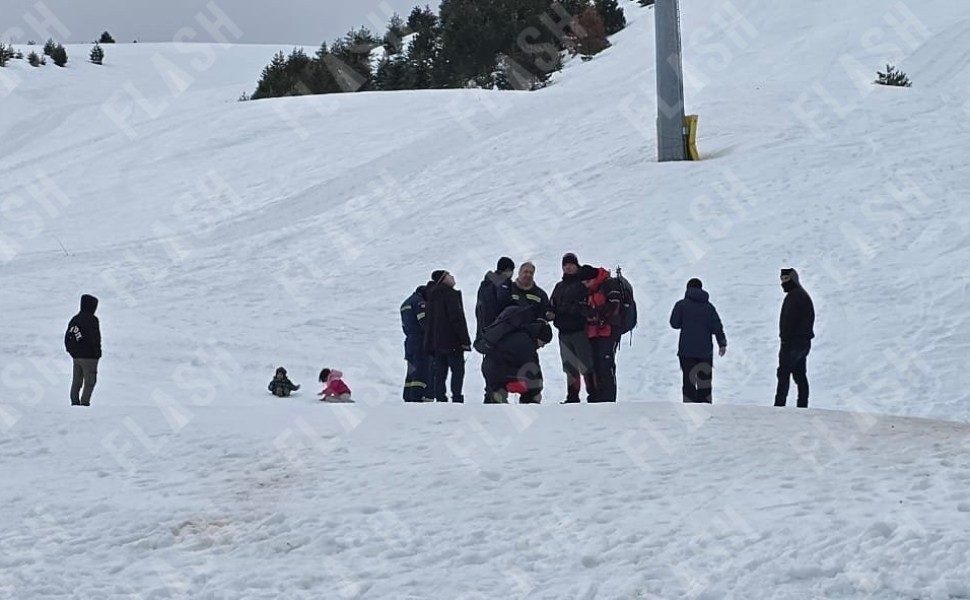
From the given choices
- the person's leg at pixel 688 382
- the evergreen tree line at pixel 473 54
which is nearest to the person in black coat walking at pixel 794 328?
the person's leg at pixel 688 382

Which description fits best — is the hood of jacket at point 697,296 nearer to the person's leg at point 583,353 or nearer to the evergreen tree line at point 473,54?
the person's leg at point 583,353

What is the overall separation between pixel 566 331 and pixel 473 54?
1046 inches

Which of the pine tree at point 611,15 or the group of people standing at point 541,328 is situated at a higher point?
the pine tree at point 611,15

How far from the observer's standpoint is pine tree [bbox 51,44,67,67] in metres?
39.1

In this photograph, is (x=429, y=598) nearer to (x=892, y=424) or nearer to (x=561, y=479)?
(x=561, y=479)

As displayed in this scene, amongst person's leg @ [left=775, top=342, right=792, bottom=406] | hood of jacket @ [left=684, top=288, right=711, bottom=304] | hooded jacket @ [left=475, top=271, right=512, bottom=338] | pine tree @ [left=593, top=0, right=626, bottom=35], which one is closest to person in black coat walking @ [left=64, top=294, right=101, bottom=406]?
hooded jacket @ [left=475, top=271, right=512, bottom=338]

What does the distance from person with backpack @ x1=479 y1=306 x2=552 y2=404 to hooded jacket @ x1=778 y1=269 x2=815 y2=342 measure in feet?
6.95

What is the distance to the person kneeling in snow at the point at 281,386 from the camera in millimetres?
11904

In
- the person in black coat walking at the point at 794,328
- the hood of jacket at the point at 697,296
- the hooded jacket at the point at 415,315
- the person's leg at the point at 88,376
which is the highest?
the person's leg at the point at 88,376

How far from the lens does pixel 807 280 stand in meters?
14.0

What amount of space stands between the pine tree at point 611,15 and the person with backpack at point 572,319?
27.9m

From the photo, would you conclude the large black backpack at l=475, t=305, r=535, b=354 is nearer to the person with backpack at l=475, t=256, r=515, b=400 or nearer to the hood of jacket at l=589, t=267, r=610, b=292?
the person with backpack at l=475, t=256, r=515, b=400

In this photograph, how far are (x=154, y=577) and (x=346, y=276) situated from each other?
11.2m

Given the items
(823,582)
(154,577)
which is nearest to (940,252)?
(823,582)
